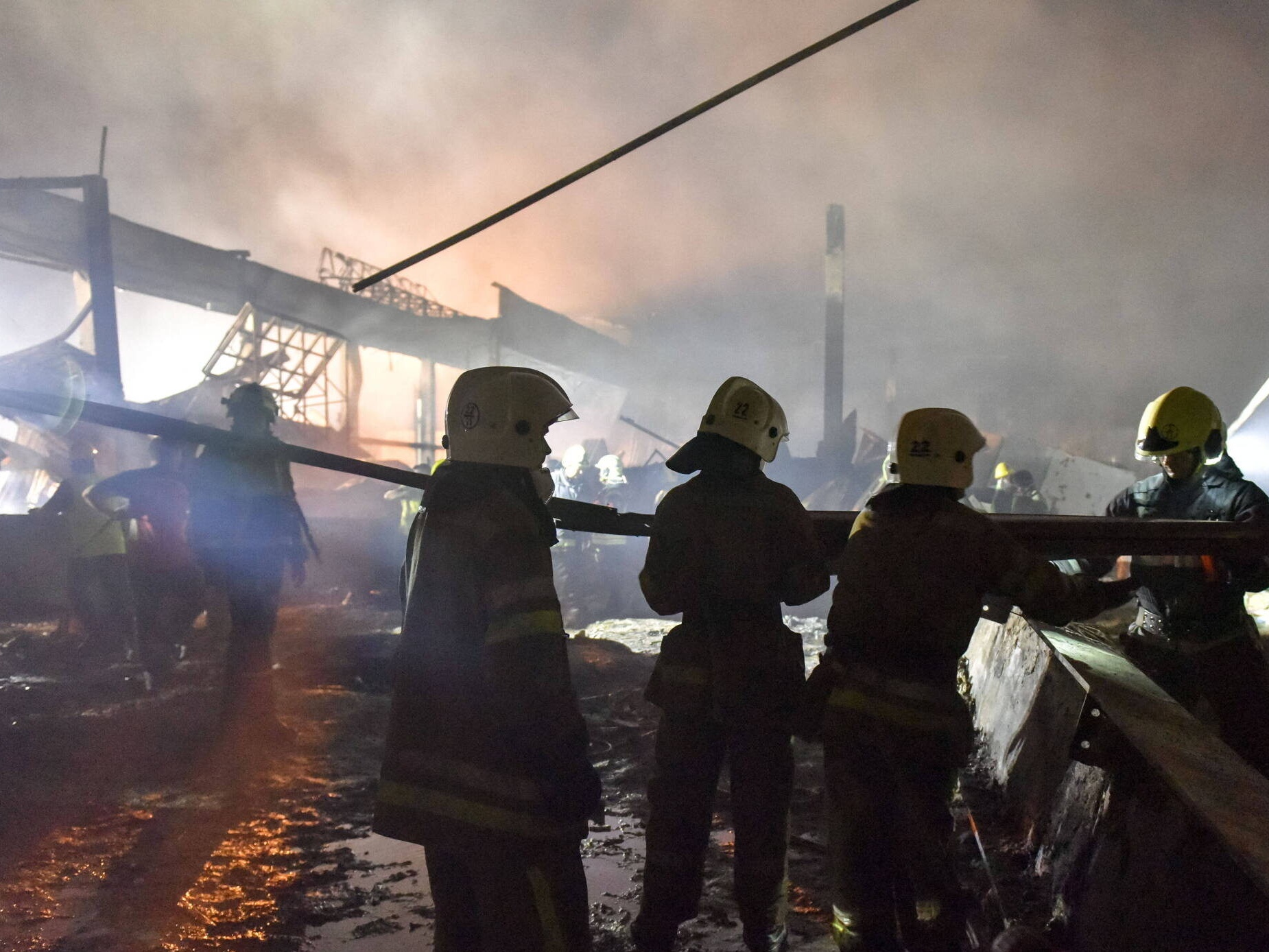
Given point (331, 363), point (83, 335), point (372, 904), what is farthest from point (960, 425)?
point (331, 363)

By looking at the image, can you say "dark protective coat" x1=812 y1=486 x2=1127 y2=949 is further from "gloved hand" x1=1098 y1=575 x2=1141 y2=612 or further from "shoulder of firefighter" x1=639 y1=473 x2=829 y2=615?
"shoulder of firefighter" x1=639 y1=473 x2=829 y2=615

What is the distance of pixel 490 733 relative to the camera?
182 cm

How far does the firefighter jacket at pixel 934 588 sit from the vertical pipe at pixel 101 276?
428 inches

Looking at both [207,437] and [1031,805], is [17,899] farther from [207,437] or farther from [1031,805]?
[1031,805]

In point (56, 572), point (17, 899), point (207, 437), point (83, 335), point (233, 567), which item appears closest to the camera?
point (207, 437)

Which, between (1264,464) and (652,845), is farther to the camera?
(1264,464)

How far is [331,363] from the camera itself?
23.0 m

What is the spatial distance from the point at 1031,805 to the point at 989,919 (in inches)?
22.4

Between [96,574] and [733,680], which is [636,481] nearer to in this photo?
[96,574]

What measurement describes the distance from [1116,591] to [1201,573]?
1170mm

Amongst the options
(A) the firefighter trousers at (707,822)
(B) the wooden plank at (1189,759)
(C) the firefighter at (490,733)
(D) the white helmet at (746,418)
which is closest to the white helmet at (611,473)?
(B) the wooden plank at (1189,759)

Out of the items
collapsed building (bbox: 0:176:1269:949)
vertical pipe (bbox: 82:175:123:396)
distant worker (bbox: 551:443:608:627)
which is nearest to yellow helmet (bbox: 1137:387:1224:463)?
collapsed building (bbox: 0:176:1269:949)

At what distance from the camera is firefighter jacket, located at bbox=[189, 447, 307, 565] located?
5.14 m

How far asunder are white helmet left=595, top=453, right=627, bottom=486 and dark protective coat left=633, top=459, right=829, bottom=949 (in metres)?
11.5
